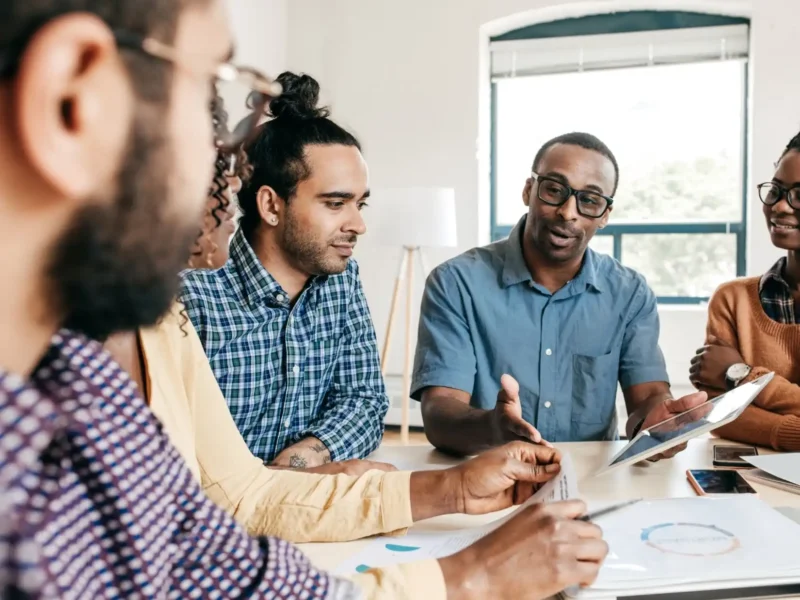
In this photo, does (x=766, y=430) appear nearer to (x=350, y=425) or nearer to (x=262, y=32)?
(x=350, y=425)

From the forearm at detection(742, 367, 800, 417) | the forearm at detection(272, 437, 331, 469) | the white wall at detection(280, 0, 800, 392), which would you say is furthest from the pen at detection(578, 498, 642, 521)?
the white wall at detection(280, 0, 800, 392)

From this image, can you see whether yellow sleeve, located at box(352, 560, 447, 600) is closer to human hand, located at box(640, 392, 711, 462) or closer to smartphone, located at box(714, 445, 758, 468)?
human hand, located at box(640, 392, 711, 462)

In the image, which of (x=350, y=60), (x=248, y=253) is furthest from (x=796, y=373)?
(x=350, y=60)

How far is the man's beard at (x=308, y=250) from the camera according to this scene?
6.11 ft

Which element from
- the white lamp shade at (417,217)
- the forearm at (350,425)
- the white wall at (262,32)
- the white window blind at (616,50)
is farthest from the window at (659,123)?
the forearm at (350,425)

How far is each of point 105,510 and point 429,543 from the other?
52 cm

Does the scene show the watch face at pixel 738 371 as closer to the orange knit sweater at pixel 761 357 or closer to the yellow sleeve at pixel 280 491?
the orange knit sweater at pixel 761 357

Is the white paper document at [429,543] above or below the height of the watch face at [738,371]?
below

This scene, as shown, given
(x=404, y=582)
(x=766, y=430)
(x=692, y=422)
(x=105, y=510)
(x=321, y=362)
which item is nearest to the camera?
(x=105, y=510)

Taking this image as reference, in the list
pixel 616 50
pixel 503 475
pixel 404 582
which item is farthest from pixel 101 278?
pixel 616 50

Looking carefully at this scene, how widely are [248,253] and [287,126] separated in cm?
45

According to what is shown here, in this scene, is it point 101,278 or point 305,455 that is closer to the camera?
point 101,278

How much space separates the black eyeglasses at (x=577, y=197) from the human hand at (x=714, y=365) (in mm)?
461

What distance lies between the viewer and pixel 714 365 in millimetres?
1779
